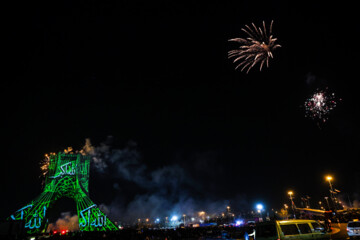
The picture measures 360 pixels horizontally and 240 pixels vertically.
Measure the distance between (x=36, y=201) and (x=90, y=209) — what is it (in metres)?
9.76

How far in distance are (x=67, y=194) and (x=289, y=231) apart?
5305 cm

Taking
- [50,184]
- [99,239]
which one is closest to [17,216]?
[50,184]

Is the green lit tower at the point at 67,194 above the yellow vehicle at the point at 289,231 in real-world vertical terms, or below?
above

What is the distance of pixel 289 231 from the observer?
994 centimetres

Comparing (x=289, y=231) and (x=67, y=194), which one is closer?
(x=289, y=231)

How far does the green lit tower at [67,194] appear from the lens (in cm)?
4059

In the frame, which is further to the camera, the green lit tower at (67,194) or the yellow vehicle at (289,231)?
the green lit tower at (67,194)

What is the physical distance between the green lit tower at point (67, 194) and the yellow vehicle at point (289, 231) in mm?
40805

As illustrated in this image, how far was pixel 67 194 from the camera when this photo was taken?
51406 millimetres

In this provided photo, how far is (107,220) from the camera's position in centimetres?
4538

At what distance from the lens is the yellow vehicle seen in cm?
973

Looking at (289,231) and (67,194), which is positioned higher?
(67,194)

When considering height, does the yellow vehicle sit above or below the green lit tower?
below

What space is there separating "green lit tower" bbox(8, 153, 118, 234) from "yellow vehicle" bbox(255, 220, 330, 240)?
40.8 meters
